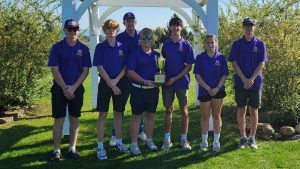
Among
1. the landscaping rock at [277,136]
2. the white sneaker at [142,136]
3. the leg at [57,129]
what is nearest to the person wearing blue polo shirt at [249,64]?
the landscaping rock at [277,136]

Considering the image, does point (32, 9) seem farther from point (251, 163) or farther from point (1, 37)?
point (251, 163)

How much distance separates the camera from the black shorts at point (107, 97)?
567 centimetres

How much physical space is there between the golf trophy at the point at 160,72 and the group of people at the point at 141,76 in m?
0.05

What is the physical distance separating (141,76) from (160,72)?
0.88 feet

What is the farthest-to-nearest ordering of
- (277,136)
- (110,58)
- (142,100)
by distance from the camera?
(277,136)
(142,100)
(110,58)

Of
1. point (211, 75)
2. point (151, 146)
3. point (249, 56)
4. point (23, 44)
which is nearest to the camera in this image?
point (211, 75)

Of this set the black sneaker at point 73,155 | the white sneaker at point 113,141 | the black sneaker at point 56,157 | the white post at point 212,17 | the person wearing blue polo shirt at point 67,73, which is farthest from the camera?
the white post at point 212,17

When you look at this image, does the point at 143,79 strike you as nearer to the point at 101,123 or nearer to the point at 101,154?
the point at 101,123

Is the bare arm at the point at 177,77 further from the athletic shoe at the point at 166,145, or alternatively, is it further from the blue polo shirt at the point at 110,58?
the athletic shoe at the point at 166,145

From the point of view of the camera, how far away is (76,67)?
557cm

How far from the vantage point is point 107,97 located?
18.7ft

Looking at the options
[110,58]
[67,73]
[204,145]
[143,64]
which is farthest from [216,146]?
[67,73]

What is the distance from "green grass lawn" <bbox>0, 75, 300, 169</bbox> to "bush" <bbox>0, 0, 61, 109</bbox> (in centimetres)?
128

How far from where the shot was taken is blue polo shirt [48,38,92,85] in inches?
216
